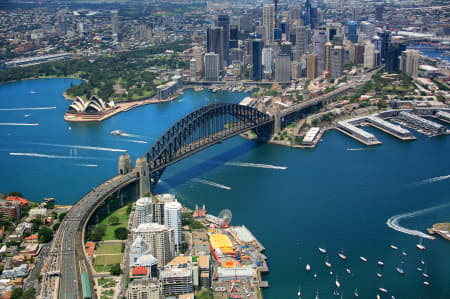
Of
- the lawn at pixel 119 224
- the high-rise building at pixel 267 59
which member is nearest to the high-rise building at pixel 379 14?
the high-rise building at pixel 267 59

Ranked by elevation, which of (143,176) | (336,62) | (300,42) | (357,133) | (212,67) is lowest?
(357,133)

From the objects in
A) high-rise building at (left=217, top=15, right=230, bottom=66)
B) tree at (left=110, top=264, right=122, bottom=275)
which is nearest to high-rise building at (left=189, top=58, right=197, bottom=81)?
high-rise building at (left=217, top=15, right=230, bottom=66)

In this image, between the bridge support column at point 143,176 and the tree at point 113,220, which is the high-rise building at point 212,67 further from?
the tree at point 113,220

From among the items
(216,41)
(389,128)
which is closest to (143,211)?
(389,128)

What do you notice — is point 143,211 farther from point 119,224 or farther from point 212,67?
point 212,67

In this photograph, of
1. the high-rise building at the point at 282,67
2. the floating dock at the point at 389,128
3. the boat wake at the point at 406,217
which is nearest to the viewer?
the boat wake at the point at 406,217

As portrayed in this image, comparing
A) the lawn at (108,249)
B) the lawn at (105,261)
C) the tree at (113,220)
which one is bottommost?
the lawn at (105,261)

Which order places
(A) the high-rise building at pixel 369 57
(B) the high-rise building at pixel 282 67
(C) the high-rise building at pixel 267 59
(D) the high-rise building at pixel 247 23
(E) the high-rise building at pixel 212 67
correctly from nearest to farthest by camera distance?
(B) the high-rise building at pixel 282 67, (E) the high-rise building at pixel 212 67, (C) the high-rise building at pixel 267 59, (A) the high-rise building at pixel 369 57, (D) the high-rise building at pixel 247 23
